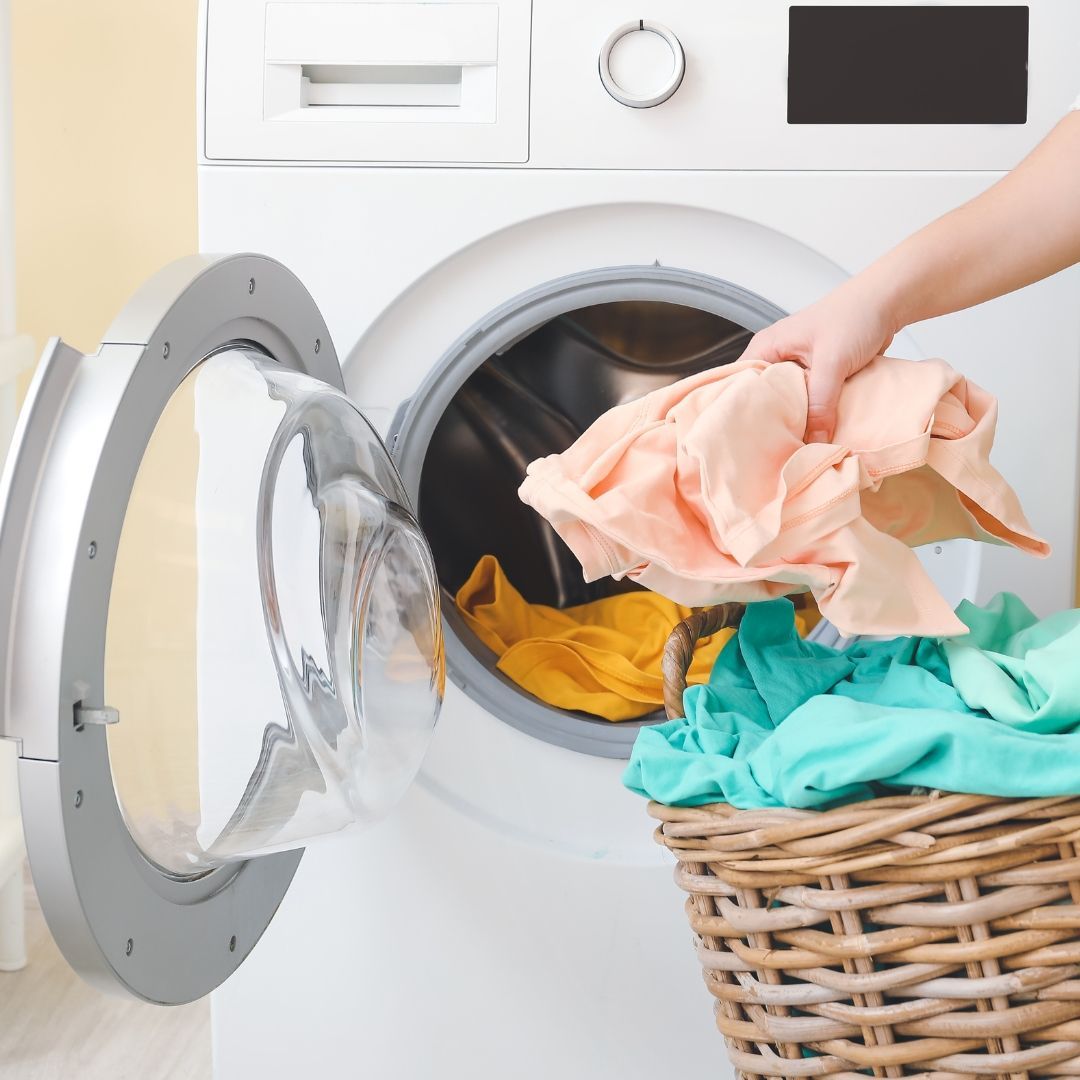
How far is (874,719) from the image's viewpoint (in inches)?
22.9

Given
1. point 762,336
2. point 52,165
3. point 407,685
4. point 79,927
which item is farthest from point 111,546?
point 52,165

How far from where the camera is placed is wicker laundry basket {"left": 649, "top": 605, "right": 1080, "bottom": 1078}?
1.78ft

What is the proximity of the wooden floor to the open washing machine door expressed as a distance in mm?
477

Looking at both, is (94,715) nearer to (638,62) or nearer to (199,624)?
(199,624)

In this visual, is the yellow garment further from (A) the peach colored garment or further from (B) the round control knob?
(B) the round control knob

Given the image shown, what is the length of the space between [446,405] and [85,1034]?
77cm

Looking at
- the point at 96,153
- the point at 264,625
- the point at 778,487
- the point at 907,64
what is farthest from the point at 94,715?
the point at 96,153

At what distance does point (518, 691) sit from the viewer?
3.13 ft

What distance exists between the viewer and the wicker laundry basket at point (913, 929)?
543 millimetres

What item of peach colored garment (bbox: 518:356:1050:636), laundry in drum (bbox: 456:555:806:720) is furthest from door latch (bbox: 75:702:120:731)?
laundry in drum (bbox: 456:555:806:720)

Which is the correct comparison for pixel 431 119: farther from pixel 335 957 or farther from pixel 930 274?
pixel 335 957

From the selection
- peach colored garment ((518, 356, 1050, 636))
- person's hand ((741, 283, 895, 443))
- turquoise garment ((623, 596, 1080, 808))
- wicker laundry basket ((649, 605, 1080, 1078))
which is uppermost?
person's hand ((741, 283, 895, 443))

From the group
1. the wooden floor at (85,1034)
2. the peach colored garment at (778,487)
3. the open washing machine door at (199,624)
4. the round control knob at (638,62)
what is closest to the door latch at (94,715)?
the open washing machine door at (199,624)

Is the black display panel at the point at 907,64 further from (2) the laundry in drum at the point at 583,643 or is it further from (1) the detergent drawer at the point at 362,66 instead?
(2) the laundry in drum at the point at 583,643
